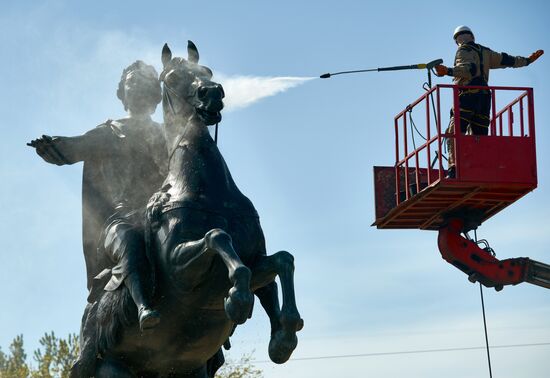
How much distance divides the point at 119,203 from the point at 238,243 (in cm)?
220

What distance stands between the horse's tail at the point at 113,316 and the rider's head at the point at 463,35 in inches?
426

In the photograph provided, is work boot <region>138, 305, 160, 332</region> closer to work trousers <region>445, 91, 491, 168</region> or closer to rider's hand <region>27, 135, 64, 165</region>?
rider's hand <region>27, 135, 64, 165</region>

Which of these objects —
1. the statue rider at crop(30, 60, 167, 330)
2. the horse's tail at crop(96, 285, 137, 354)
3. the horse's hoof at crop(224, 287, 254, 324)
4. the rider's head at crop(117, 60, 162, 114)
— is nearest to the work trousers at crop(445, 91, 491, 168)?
the rider's head at crop(117, 60, 162, 114)

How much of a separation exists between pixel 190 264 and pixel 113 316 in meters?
1.40

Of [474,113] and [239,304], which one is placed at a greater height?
[474,113]

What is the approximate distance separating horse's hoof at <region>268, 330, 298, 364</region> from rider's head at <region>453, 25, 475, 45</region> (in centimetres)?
1161

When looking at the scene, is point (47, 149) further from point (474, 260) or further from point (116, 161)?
point (474, 260)

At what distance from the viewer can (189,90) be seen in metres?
12.0

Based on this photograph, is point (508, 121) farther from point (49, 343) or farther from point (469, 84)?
point (49, 343)

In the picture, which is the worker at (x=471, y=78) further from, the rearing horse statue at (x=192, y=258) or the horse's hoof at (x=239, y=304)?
the horse's hoof at (x=239, y=304)

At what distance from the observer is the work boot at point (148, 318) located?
11391 millimetres

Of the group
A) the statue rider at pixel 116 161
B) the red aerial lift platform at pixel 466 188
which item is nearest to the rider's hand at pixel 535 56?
the red aerial lift platform at pixel 466 188

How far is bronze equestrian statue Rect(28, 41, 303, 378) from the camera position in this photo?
11.2 m

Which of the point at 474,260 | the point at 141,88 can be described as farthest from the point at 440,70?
the point at 141,88
